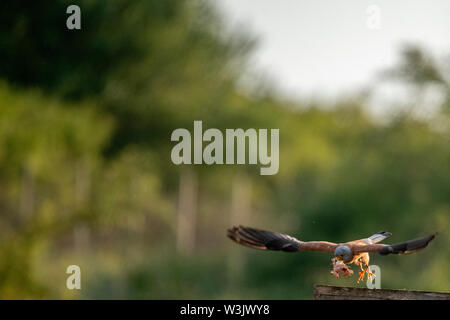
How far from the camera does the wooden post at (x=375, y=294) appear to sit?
14.7 ft

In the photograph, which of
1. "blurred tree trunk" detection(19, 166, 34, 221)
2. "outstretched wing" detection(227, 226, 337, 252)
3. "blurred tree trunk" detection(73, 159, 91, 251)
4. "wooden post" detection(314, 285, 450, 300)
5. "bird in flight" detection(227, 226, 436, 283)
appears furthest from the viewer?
"blurred tree trunk" detection(73, 159, 91, 251)

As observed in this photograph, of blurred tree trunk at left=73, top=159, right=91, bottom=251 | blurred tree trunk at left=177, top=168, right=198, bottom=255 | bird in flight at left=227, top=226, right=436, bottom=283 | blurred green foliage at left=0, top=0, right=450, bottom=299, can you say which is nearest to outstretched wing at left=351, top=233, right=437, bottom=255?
bird in flight at left=227, top=226, right=436, bottom=283

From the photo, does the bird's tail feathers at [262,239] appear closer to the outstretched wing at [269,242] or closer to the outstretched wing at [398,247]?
the outstretched wing at [269,242]

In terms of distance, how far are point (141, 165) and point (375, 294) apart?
2731 centimetres

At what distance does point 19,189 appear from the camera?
2758 cm

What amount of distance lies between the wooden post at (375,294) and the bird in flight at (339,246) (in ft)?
0.37

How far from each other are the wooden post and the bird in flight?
0.37ft

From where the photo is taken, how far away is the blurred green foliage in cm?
2059

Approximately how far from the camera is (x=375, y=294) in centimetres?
458

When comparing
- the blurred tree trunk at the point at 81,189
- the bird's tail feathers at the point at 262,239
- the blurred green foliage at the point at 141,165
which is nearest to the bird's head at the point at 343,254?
the bird's tail feathers at the point at 262,239

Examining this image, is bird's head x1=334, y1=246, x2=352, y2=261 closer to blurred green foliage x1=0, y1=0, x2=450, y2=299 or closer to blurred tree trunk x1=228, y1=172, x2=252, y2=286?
blurred green foliage x1=0, y1=0, x2=450, y2=299

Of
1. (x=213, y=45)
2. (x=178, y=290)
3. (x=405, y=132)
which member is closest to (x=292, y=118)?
(x=213, y=45)

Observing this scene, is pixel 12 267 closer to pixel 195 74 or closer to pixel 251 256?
pixel 251 256

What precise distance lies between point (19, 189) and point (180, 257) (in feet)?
19.5
